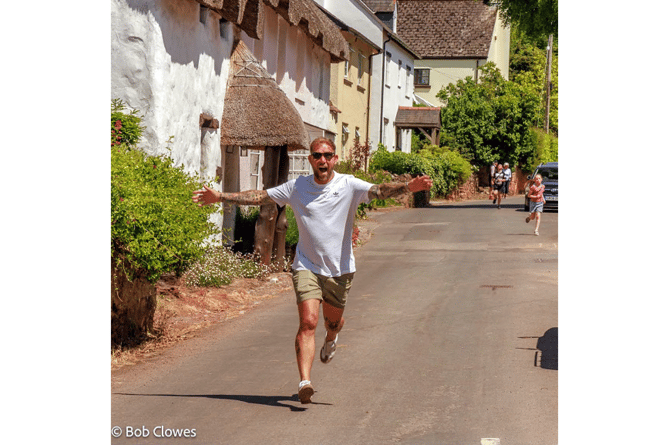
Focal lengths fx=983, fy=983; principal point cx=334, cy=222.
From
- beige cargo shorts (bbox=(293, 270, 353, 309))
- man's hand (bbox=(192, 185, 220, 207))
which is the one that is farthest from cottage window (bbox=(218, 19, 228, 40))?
beige cargo shorts (bbox=(293, 270, 353, 309))

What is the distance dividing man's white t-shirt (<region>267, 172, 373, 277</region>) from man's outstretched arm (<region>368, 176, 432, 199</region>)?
6 cm

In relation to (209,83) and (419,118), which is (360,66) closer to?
(419,118)

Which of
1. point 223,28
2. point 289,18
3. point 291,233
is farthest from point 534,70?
point 223,28

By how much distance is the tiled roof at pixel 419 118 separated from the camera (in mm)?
40562

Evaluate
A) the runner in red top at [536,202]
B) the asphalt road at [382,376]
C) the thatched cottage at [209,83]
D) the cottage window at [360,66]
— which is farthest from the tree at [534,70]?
the asphalt road at [382,376]

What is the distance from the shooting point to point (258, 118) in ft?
48.8

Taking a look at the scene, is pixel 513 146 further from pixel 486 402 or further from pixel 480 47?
pixel 486 402

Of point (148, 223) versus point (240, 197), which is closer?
point (240, 197)

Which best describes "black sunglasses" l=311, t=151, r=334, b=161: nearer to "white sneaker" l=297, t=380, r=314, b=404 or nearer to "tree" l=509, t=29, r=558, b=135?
"white sneaker" l=297, t=380, r=314, b=404

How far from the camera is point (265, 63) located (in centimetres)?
1858

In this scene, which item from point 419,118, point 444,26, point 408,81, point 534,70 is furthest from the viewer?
point 534,70

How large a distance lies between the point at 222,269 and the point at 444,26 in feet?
131

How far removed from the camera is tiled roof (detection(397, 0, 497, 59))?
2008 inches
